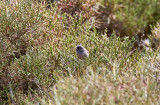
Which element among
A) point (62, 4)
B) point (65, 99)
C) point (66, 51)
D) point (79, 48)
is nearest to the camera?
point (65, 99)

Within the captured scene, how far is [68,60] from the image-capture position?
4.84 metres

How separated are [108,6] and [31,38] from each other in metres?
4.15

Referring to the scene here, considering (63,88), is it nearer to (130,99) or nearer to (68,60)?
(130,99)

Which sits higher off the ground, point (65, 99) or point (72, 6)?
point (72, 6)

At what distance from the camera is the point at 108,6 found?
839cm

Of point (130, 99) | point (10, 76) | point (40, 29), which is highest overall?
point (40, 29)

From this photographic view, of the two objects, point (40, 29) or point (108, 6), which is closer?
point (40, 29)

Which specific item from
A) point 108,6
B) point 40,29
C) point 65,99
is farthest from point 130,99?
point 108,6

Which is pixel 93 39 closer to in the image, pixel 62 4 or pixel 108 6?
pixel 62 4

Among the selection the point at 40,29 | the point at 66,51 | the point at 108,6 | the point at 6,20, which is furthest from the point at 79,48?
the point at 108,6

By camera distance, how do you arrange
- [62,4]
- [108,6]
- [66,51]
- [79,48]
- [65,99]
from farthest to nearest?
[108,6] → [62,4] → [66,51] → [79,48] → [65,99]

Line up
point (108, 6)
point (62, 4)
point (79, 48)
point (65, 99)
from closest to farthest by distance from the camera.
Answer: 1. point (65, 99)
2. point (79, 48)
3. point (62, 4)
4. point (108, 6)

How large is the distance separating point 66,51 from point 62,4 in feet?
6.97

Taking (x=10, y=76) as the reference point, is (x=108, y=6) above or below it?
above
